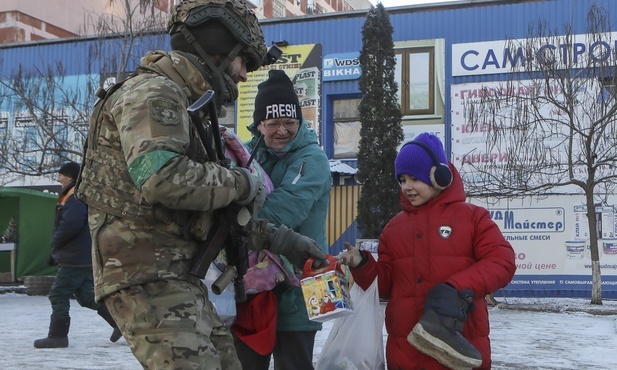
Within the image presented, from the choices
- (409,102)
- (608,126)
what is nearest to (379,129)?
(409,102)

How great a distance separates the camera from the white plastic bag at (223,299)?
292 centimetres

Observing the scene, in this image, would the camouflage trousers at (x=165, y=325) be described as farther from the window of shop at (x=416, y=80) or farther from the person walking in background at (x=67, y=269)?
the window of shop at (x=416, y=80)

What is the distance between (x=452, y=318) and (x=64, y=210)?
19.5 feet

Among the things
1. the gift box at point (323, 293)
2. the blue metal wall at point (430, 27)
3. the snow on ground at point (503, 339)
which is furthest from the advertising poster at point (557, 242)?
the gift box at point (323, 293)

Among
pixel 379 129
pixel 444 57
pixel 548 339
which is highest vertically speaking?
pixel 444 57

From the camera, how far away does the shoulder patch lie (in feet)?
7.59

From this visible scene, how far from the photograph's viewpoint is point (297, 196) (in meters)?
3.43

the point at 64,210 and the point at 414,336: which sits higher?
the point at 64,210

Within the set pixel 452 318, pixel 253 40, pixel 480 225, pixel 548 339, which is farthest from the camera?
pixel 548 339

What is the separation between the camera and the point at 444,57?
17500mm

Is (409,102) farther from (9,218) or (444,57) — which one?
(9,218)

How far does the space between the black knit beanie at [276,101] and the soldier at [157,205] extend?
99 centimetres

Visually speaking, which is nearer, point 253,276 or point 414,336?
point 414,336

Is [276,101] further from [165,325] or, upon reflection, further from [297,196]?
[165,325]
